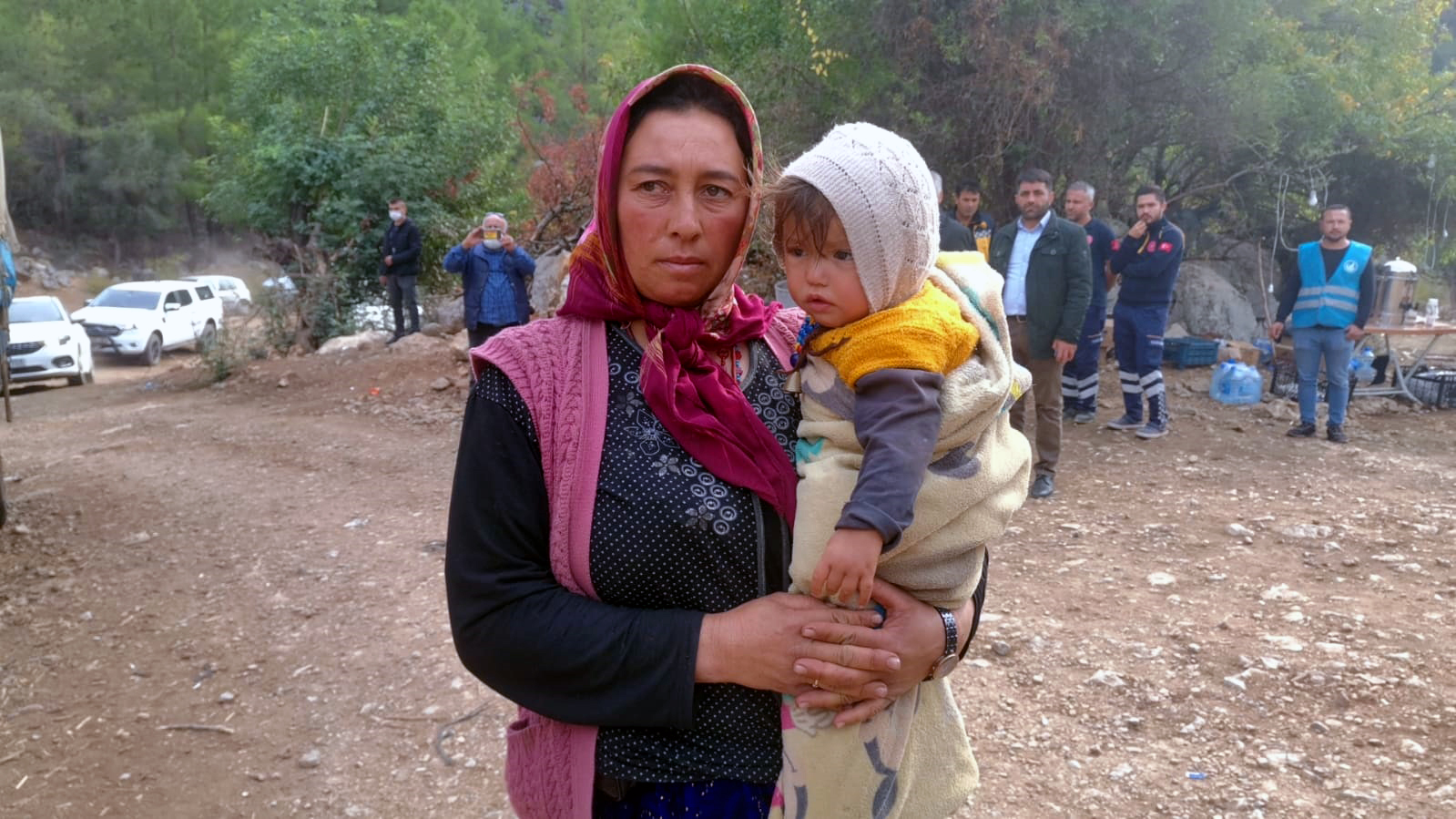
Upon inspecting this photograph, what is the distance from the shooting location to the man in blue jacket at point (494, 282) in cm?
875

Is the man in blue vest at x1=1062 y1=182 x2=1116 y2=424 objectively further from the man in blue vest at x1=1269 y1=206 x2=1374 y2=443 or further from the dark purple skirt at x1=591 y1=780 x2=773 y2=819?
the dark purple skirt at x1=591 y1=780 x2=773 y2=819

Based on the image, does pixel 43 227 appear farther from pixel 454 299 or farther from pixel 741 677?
pixel 741 677

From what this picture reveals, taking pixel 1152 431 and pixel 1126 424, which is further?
pixel 1126 424

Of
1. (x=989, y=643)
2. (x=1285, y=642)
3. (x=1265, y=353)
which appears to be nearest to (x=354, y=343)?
(x=989, y=643)

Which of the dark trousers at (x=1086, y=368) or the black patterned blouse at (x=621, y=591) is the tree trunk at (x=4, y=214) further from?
the dark trousers at (x=1086, y=368)

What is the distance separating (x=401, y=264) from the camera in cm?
1245

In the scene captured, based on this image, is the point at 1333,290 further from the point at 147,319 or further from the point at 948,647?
the point at 147,319

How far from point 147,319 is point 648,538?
19334mm

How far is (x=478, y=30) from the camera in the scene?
24.8 metres

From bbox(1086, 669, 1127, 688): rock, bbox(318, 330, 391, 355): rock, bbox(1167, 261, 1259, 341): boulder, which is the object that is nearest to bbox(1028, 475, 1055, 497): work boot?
bbox(1086, 669, 1127, 688): rock

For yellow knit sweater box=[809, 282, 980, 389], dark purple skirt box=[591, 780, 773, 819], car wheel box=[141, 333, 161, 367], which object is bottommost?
car wheel box=[141, 333, 161, 367]

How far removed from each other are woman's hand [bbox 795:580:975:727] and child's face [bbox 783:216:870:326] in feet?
1.36

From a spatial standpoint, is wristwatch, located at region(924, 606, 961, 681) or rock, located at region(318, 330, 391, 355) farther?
rock, located at region(318, 330, 391, 355)

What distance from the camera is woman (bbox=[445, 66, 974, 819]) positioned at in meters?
1.25
